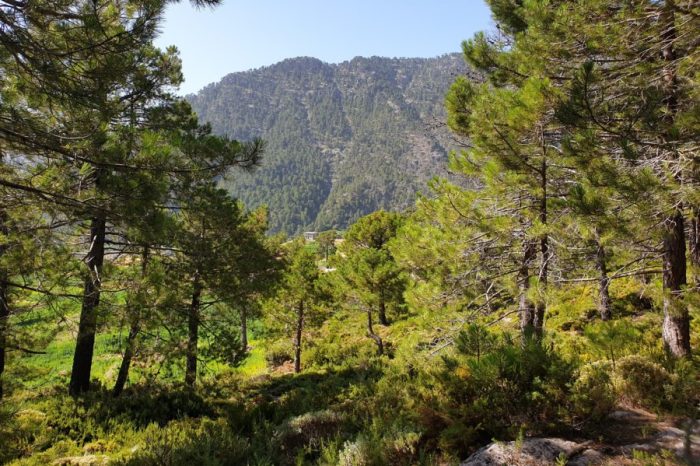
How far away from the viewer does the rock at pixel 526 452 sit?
3.37 m

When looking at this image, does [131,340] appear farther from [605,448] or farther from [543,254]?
[543,254]

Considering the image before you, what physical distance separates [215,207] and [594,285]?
1313 cm

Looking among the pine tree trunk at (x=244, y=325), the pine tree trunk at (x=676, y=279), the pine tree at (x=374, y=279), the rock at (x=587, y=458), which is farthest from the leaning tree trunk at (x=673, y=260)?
the pine tree at (x=374, y=279)

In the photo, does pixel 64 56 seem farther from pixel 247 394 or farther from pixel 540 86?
pixel 247 394

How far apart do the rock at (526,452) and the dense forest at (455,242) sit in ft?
0.09

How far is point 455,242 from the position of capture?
809 centimetres

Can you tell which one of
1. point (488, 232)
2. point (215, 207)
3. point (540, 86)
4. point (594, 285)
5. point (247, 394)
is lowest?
point (247, 394)

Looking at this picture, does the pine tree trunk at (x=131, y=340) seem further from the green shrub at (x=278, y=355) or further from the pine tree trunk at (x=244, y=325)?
the green shrub at (x=278, y=355)

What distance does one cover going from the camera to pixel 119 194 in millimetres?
5523

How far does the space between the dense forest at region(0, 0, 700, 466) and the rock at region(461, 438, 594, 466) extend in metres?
0.03

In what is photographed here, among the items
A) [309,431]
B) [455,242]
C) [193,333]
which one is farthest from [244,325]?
[309,431]

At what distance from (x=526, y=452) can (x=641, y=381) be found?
2330mm

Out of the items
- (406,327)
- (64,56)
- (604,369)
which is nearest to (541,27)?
(604,369)

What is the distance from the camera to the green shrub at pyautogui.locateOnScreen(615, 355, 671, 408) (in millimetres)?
4484
